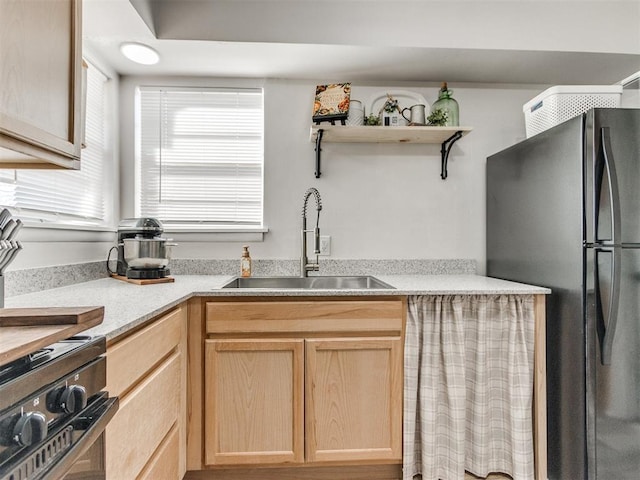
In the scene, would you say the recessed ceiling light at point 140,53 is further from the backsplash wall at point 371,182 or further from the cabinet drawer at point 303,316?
the cabinet drawer at point 303,316

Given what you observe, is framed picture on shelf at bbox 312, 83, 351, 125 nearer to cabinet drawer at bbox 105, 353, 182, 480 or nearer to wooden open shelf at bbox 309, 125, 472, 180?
wooden open shelf at bbox 309, 125, 472, 180

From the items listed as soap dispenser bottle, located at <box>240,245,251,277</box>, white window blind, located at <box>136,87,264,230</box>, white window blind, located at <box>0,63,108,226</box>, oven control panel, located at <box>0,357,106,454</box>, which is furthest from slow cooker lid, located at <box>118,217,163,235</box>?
oven control panel, located at <box>0,357,106,454</box>

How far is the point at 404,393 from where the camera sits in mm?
1633

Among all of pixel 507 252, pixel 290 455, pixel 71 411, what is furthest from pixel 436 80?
pixel 71 411

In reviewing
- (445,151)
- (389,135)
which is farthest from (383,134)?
(445,151)

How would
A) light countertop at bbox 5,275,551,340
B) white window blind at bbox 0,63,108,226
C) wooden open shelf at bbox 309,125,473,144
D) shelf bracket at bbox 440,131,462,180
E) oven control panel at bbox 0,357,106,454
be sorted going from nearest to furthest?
oven control panel at bbox 0,357,106,454
light countertop at bbox 5,275,551,340
white window blind at bbox 0,63,108,226
wooden open shelf at bbox 309,125,473,144
shelf bracket at bbox 440,131,462,180

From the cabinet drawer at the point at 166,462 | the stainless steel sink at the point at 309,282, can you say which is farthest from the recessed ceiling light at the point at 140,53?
the cabinet drawer at the point at 166,462

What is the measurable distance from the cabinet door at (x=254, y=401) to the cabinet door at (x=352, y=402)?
6 cm

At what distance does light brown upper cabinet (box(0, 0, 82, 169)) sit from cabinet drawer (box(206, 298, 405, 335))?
31.2 inches

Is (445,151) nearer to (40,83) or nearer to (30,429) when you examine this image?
(40,83)

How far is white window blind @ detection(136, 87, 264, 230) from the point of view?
2.27 metres

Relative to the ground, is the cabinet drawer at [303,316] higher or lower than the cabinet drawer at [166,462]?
higher

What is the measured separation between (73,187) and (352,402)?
1622 mm

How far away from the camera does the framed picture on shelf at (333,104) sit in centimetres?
204
